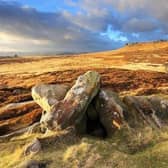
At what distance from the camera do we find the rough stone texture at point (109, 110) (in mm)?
20625

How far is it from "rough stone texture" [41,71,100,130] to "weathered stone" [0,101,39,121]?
6.62 m

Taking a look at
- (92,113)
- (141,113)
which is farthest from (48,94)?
(141,113)

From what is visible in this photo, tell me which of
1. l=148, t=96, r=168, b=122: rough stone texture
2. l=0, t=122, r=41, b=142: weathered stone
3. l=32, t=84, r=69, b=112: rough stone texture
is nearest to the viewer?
l=0, t=122, r=41, b=142: weathered stone

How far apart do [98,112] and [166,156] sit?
556 cm

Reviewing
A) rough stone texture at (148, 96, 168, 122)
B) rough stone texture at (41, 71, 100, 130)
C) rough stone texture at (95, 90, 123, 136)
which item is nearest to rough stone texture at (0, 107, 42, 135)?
rough stone texture at (41, 71, 100, 130)

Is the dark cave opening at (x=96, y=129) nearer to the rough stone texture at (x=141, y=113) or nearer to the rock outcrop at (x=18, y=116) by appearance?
the rough stone texture at (x=141, y=113)

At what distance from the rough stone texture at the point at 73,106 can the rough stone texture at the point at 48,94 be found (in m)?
1.45

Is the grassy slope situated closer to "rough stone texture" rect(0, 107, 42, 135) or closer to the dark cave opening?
the dark cave opening

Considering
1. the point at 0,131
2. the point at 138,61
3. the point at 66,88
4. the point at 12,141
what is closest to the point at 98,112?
the point at 66,88

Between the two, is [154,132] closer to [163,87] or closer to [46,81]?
[163,87]

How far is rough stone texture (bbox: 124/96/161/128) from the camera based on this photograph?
2092cm

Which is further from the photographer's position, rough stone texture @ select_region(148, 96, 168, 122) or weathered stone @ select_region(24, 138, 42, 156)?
rough stone texture @ select_region(148, 96, 168, 122)

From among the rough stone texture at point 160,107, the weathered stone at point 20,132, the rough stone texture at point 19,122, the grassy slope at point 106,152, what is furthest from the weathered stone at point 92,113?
the rough stone texture at point 19,122

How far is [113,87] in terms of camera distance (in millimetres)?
34000
